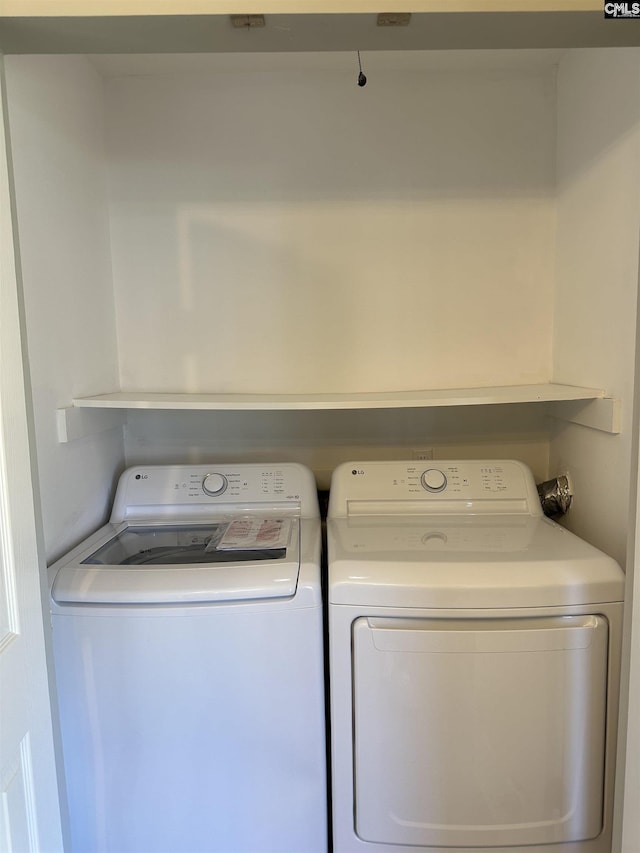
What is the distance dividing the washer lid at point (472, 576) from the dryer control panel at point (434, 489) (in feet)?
0.96

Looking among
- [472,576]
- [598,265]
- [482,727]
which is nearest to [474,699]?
[482,727]

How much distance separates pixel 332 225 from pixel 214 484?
0.93 metres

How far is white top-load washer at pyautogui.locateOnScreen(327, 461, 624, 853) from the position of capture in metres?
1.20

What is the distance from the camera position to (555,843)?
127cm

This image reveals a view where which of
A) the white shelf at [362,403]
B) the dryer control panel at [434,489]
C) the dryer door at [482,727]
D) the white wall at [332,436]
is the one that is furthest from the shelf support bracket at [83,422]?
the dryer door at [482,727]

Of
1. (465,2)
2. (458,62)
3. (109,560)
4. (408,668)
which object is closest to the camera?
(465,2)

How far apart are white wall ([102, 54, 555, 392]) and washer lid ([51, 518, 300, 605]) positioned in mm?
586

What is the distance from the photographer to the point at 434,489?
1664 mm

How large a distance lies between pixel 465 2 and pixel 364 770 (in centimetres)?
147

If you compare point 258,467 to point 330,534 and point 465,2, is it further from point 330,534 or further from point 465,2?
point 465,2

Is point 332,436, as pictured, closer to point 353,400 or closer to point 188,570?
point 353,400

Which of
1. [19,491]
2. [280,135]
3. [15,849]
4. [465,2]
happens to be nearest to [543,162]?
[280,135]

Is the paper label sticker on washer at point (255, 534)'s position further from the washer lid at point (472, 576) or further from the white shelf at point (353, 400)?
the white shelf at point (353, 400)

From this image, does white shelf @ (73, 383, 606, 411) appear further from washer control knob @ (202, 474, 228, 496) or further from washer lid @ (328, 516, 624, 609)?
washer lid @ (328, 516, 624, 609)
